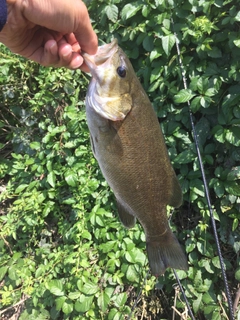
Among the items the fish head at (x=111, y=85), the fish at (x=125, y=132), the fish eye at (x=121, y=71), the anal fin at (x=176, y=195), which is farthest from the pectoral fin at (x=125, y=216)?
the fish eye at (x=121, y=71)

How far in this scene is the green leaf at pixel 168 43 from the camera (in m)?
2.40

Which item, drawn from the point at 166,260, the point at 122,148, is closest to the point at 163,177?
the point at 122,148

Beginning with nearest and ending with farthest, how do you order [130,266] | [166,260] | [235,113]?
[166,260], [235,113], [130,266]

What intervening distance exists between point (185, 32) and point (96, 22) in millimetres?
901

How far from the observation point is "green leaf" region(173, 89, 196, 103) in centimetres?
239

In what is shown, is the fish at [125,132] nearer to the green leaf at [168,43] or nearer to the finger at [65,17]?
the finger at [65,17]

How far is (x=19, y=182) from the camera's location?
10.3 feet

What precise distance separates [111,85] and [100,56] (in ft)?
0.55

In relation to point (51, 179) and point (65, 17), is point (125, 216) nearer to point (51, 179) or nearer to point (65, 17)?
point (65, 17)

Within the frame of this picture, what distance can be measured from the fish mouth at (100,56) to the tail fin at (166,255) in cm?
94

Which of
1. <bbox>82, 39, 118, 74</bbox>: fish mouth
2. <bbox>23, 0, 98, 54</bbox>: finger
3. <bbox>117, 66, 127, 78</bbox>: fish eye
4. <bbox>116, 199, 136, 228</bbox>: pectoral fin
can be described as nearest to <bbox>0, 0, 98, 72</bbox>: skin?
<bbox>23, 0, 98, 54</bbox>: finger

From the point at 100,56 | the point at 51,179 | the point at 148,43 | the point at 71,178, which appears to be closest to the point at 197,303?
the point at 71,178

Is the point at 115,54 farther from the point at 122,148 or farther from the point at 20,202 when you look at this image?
the point at 20,202

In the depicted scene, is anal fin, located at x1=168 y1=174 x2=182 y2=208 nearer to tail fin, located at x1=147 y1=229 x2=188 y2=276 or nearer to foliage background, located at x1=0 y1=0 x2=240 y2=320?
tail fin, located at x1=147 y1=229 x2=188 y2=276
